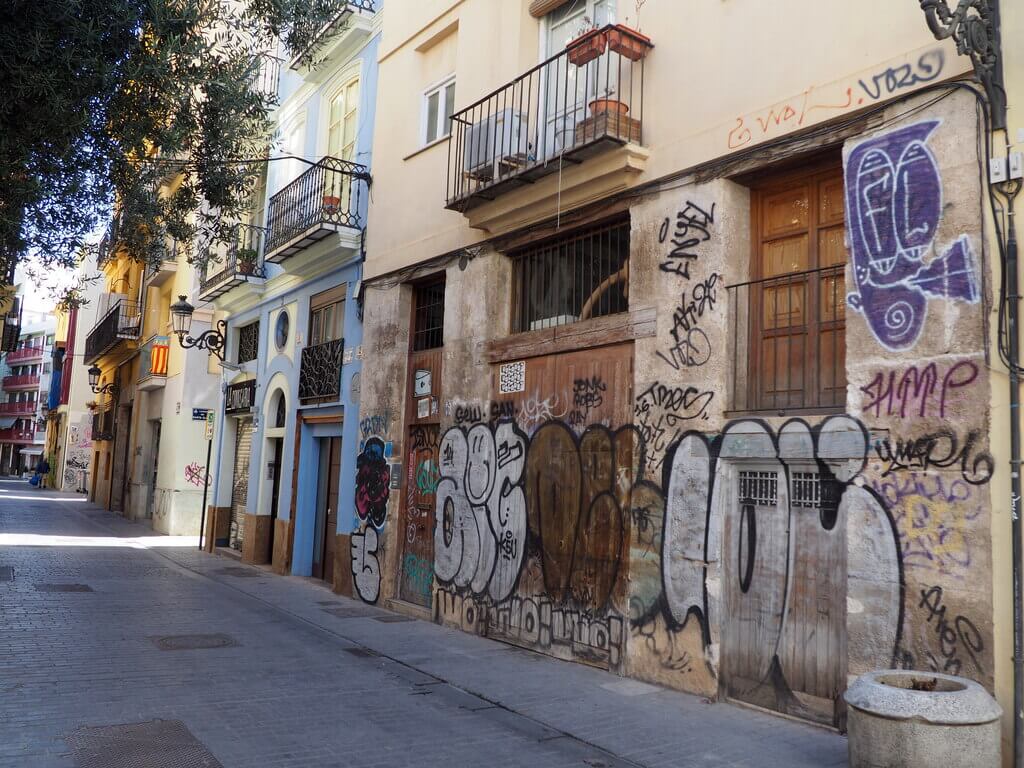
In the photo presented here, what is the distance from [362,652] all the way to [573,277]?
15.2ft

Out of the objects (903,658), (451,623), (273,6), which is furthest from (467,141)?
(903,658)

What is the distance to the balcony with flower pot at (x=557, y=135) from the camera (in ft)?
27.2

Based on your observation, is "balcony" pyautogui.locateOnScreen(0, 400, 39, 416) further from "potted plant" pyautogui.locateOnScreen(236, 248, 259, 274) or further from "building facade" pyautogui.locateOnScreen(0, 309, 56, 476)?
"potted plant" pyautogui.locateOnScreen(236, 248, 259, 274)

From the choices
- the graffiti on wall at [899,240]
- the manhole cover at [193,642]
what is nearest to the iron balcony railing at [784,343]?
the graffiti on wall at [899,240]

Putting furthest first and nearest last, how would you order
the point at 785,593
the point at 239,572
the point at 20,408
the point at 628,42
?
the point at 20,408 → the point at 239,572 → the point at 628,42 → the point at 785,593

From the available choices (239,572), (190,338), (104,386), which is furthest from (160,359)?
(239,572)

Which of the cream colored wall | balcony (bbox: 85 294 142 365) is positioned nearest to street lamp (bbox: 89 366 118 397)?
balcony (bbox: 85 294 142 365)

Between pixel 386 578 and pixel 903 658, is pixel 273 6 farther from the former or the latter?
pixel 903 658

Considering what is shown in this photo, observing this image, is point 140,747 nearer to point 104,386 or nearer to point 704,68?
point 704,68

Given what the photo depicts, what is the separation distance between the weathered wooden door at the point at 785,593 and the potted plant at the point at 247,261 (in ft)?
42.1

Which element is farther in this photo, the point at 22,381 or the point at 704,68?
the point at 22,381

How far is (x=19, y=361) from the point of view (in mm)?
77750

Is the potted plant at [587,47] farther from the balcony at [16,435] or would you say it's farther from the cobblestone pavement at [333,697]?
the balcony at [16,435]

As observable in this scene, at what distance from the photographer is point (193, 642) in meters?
9.02
